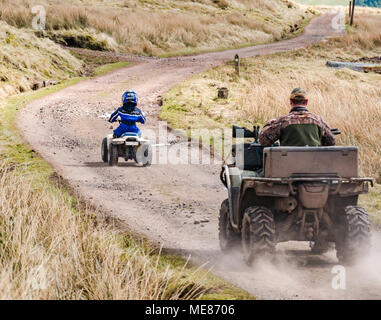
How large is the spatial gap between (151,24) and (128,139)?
27163 millimetres

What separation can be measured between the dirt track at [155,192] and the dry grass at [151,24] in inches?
452

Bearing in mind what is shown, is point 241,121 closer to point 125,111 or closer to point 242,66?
point 125,111

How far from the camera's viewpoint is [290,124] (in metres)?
7.18

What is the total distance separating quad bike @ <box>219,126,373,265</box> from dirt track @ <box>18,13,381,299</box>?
371 millimetres

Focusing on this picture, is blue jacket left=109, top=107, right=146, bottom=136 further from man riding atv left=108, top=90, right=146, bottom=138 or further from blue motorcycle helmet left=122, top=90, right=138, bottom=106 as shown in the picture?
blue motorcycle helmet left=122, top=90, right=138, bottom=106

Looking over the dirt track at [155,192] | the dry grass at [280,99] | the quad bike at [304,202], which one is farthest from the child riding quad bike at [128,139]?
the quad bike at [304,202]

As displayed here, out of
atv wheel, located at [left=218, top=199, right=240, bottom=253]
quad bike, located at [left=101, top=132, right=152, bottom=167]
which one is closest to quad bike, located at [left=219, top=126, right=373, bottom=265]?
atv wheel, located at [left=218, top=199, right=240, bottom=253]

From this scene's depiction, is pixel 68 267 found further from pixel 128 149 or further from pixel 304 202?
pixel 128 149

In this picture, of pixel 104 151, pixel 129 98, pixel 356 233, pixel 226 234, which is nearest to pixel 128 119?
pixel 129 98

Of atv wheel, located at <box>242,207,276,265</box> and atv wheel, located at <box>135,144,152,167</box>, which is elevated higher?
atv wheel, located at <box>135,144,152,167</box>

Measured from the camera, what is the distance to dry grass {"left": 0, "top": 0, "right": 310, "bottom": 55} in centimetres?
3506

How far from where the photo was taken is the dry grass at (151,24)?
115 feet

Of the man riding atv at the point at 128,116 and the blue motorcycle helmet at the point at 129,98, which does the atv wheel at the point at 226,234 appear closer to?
the man riding atv at the point at 128,116

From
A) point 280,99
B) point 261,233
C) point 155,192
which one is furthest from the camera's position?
point 280,99
